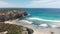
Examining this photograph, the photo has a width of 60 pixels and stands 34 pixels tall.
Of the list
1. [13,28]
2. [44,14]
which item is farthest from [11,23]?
[44,14]

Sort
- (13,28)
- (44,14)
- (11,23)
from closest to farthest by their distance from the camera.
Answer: (13,28), (11,23), (44,14)

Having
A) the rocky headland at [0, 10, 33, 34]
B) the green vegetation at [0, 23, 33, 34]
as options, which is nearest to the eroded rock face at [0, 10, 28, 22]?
the rocky headland at [0, 10, 33, 34]

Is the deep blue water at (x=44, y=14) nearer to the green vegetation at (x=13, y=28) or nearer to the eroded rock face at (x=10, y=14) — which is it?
the eroded rock face at (x=10, y=14)

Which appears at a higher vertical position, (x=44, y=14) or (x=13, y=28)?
(x=44, y=14)

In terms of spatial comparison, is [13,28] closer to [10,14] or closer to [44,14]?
[10,14]

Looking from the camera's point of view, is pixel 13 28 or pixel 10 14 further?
pixel 10 14

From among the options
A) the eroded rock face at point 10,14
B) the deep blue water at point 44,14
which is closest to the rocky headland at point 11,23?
the eroded rock face at point 10,14

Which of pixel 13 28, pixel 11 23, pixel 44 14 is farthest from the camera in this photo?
pixel 44 14

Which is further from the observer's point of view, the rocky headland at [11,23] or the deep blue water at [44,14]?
the deep blue water at [44,14]

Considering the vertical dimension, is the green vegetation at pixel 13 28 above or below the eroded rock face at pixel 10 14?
below
